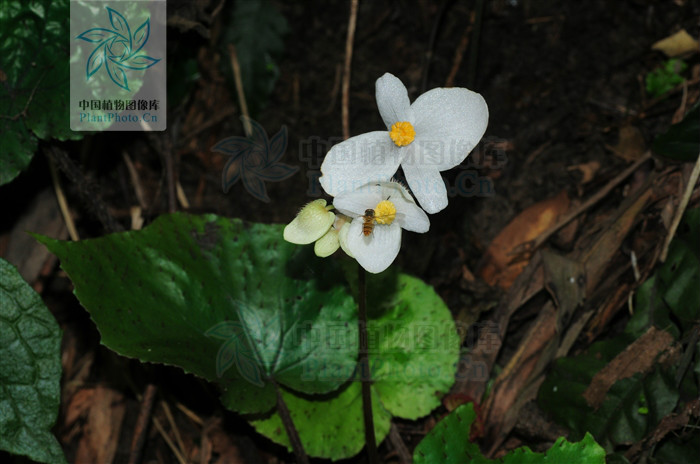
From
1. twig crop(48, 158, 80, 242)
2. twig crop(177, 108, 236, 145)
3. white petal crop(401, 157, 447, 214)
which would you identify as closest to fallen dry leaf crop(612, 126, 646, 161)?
white petal crop(401, 157, 447, 214)

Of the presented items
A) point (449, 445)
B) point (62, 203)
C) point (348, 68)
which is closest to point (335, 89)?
point (348, 68)

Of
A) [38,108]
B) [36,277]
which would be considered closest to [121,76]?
[38,108]

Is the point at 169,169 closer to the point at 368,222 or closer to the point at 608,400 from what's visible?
the point at 368,222

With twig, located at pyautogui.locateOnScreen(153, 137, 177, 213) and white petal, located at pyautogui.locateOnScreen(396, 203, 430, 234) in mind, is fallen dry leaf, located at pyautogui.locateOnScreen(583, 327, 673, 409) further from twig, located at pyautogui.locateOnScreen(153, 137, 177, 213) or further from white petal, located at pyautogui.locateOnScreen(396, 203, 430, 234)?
twig, located at pyautogui.locateOnScreen(153, 137, 177, 213)

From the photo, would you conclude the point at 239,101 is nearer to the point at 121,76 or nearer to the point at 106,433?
the point at 121,76

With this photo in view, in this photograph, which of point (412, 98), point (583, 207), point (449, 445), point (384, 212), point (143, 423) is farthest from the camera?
point (412, 98)
